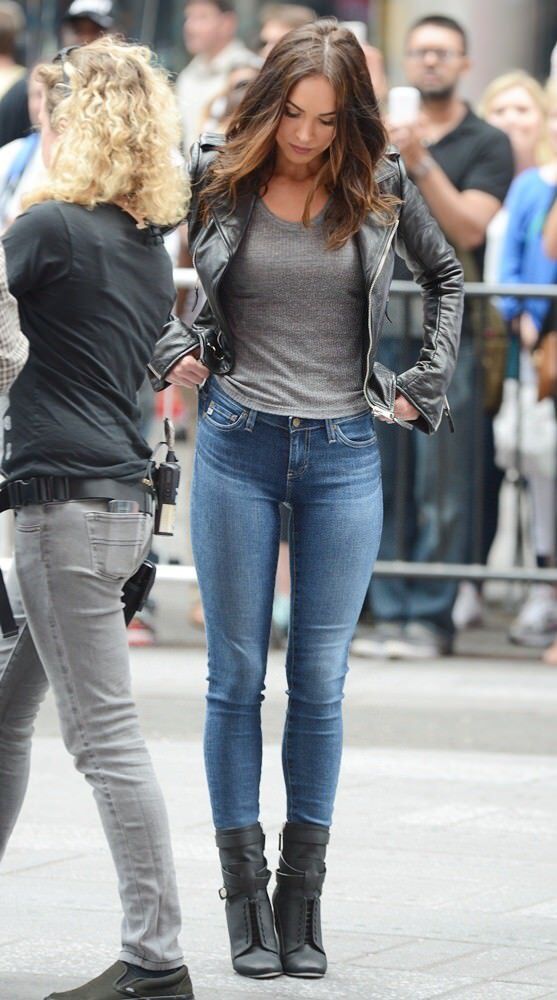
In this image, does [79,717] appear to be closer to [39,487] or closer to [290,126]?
[39,487]

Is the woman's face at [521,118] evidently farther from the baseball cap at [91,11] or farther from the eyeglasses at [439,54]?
the baseball cap at [91,11]

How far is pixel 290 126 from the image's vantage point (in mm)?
3977

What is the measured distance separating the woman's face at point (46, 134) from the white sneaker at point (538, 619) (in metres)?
5.00

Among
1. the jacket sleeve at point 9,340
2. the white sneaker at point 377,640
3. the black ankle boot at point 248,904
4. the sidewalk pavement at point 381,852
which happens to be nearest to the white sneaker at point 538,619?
the white sneaker at point 377,640

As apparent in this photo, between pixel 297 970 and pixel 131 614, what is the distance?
842 mm

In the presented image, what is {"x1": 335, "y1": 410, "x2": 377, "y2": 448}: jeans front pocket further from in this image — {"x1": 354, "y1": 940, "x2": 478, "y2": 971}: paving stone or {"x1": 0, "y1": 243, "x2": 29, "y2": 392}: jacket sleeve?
{"x1": 354, "y1": 940, "x2": 478, "y2": 971}: paving stone

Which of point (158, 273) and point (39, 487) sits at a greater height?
point (158, 273)

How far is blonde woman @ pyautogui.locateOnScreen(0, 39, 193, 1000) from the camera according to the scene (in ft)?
12.1

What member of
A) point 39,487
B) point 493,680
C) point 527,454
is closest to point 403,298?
point 527,454

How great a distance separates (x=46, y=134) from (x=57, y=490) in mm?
789

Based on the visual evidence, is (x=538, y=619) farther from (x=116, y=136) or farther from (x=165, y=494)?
(x=116, y=136)

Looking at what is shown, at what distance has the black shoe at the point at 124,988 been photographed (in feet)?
12.3

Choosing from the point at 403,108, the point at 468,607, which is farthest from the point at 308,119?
the point at 468,607

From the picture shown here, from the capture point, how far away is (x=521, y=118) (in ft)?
32.4
